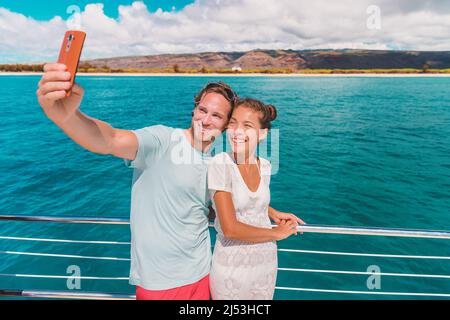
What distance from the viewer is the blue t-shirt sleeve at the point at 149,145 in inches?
51.0

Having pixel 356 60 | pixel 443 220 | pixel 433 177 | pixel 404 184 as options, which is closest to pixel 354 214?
pixel 443 220

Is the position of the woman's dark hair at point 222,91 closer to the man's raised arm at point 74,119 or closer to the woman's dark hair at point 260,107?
the woman's dark hair at point 260,107

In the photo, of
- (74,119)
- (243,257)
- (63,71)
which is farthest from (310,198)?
(63,71)

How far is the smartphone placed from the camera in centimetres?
82

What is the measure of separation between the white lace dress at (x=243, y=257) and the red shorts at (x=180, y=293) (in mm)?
86

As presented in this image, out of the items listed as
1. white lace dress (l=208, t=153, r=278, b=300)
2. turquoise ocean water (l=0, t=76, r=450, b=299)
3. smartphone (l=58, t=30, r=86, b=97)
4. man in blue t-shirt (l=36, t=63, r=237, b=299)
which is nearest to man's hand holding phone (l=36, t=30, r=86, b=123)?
smartphone (l=58, t=30, r=86, b=97)

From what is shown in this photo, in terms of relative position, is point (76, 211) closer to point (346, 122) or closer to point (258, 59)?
point (346, 122)

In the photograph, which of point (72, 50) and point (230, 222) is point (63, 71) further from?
point (230, 222)

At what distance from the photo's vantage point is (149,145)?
133 centimetres

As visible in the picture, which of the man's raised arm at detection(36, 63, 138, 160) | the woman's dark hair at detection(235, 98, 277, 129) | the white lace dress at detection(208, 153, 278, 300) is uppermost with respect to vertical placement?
the woman's dark hair at detection(235, 98, 277, 129)

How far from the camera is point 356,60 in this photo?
111125 mm

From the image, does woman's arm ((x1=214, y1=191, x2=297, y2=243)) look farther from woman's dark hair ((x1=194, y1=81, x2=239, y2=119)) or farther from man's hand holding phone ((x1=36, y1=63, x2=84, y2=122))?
man's hand holding phone ((x1=36, y1=63, x2=84, y2=122))

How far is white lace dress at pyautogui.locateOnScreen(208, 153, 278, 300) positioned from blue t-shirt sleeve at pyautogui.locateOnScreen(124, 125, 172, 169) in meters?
0.26
